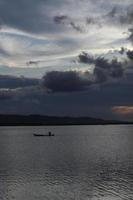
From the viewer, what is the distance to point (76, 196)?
52.5 metres

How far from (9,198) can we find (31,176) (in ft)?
66.3

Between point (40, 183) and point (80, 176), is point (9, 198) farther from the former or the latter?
point (80, 176)

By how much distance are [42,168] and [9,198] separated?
33.2m

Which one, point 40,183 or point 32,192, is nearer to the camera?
point 32,192

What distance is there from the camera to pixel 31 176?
71062mm

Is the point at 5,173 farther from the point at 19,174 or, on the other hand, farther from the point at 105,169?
the point at 105,169

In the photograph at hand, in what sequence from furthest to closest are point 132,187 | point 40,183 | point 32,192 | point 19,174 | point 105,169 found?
point 105,169 → point 19,174 → point 40,183 → point 132,187 → point 32,192

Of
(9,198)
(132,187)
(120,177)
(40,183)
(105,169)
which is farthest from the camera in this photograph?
(105,169)

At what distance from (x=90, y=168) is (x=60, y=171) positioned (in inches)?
289

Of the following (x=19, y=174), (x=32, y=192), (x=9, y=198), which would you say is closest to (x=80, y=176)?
(x=19, y=174)

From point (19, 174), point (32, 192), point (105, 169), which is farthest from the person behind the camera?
point (105, 169)

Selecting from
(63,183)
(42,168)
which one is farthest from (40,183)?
(42,168)

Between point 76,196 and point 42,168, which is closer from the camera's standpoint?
point 76,196

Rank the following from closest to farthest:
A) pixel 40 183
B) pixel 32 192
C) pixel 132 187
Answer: pixel 32 192, pixel 132 187, pixel 40 183
